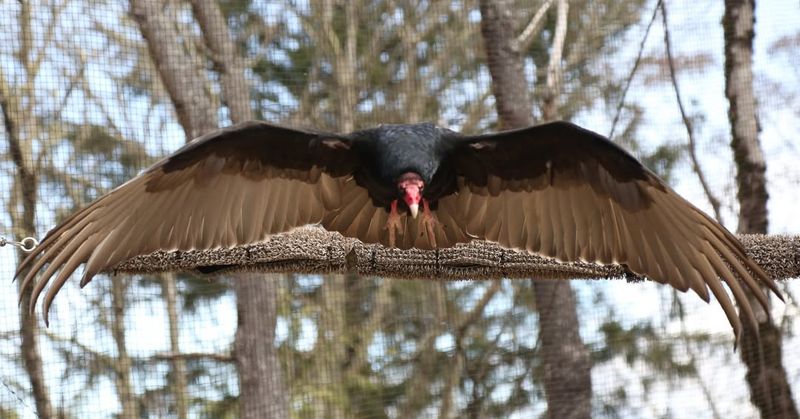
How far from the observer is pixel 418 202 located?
2805 mm

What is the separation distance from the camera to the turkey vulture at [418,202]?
268cm

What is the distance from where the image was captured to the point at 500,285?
19.7ft

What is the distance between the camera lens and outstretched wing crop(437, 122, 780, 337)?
2717mm

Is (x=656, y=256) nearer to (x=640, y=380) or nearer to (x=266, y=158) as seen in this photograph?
(x=266, y=158)

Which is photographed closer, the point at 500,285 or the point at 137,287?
the point at 137,287

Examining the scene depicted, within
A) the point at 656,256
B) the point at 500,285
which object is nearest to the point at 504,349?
the point at 500,285

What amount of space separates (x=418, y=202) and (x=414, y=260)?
407 mm

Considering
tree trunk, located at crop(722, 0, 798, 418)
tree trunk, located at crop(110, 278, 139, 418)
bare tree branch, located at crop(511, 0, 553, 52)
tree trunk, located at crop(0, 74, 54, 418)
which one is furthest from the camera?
bare tree branch, located at crop(511, 0, 553, 52)

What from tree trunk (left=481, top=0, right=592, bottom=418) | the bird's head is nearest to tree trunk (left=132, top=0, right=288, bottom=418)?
tree trunk (left=481, top=0, right=592, bottom=418)

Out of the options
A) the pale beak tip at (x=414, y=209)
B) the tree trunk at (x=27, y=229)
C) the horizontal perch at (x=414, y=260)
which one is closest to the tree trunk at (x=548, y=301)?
the horizontal perch at (x=414, y=260)

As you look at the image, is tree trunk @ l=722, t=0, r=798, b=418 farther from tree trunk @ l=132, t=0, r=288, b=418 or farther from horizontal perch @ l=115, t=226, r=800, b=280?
tree trunk @ l=132, t=0, r=288, b=418

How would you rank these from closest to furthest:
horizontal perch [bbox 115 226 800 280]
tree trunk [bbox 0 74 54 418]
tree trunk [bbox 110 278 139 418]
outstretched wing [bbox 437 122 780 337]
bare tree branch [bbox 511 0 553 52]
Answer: outstretched wing [bbox 437 122 780 337], horizontal perch [bbox 115 226 800 280], tree trunk [bbox 0 74 54 418], tree trunk [bbox 110 278 139 418], bare tree branch [bbox 511 0 553 52]

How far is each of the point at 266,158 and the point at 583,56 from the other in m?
3.17

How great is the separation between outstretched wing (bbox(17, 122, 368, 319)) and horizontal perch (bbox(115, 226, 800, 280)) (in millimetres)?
81
